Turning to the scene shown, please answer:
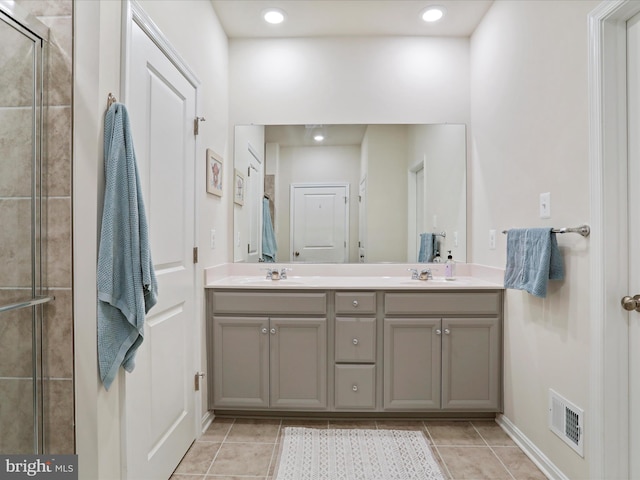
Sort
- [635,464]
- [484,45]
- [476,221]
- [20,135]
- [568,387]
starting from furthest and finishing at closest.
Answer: [476,221], [484,45], [568,387], [635,464], [20,135]

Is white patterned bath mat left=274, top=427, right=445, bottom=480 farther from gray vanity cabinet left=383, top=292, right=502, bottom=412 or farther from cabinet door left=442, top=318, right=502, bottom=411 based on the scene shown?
cabinet door left=442, top=318, right=502, bottom=411

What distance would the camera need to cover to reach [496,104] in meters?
2.28

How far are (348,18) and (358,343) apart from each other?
228 cm

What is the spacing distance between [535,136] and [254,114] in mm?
1949

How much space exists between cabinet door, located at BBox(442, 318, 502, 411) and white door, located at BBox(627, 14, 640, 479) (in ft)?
2.66

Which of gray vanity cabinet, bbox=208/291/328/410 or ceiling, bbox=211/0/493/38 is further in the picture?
ceiling, bbox=211/0/493/38

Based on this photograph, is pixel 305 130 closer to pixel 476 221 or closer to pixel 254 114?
pixel 254 114

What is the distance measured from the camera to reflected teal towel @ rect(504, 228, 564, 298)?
1.62 meters

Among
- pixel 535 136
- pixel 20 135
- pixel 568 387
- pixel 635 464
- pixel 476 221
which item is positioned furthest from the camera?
pixel 476 221

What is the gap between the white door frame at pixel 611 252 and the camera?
54.4 inches

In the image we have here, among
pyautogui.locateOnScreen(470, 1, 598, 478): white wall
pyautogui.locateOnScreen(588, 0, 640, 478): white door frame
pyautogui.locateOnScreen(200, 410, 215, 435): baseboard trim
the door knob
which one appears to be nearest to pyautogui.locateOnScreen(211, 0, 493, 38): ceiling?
pyautogui.locateOnScreen(470, 1, 598, 478): white wall

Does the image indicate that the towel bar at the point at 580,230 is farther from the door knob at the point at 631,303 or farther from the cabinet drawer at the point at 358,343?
the cabinet drawer at the point at 358,343

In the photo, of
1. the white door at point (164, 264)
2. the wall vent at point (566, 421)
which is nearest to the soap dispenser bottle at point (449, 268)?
the wall vent at point (566, 421)

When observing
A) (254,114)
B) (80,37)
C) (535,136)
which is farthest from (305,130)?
(80,37)
